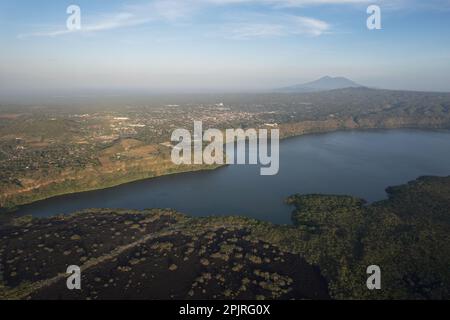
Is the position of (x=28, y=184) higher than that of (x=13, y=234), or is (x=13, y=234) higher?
(x=28, y=184)

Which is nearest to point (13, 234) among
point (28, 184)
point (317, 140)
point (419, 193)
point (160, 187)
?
point (28, 184)

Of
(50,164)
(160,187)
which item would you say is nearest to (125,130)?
(50,164)

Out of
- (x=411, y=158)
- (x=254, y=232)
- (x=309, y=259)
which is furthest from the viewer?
(x=411, y=158)

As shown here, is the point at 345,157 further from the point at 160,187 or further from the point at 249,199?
the point at 160,187

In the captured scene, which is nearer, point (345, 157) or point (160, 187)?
point (160, 187)
